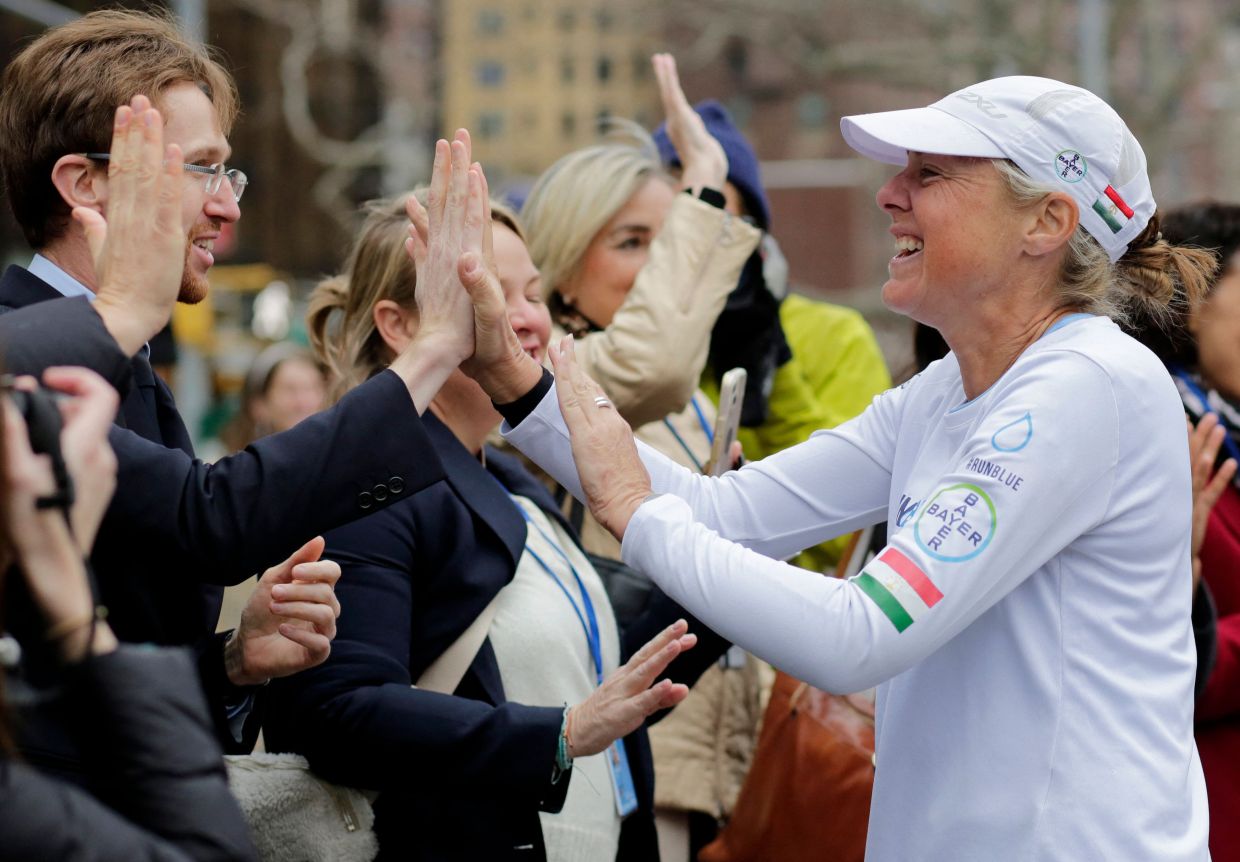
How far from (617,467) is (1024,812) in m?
0.86

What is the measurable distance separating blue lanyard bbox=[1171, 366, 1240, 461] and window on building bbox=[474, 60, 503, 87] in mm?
71879

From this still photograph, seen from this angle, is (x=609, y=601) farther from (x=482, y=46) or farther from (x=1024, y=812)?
(x=482, y=46)

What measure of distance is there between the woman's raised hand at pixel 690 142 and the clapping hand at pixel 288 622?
1953 mm

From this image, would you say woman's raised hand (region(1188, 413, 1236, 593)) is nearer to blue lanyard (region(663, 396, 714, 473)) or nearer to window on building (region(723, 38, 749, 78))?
blue lanyard (region(663, 396, 714, 473))

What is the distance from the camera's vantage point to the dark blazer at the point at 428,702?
295 centimetres

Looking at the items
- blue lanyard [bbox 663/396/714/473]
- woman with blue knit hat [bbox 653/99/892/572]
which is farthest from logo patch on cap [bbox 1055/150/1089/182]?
woman with blue knit hat [bbox 653/99/892/572]

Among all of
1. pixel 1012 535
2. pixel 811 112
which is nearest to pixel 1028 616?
pixel 1012 535

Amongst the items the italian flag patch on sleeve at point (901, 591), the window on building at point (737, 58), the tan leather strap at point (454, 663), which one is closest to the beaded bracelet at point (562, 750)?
the tan leather strap at point (454, 663)

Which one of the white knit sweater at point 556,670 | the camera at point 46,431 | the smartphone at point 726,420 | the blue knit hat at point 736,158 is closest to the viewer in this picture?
the camera at point 46,431

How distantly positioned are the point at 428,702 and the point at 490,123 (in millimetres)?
74950

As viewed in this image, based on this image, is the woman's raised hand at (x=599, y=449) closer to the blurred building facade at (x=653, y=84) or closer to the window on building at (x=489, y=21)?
the blurred building facade at (x=653, y=84)

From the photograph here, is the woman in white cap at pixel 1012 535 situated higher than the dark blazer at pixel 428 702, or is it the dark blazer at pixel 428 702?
the woman in white cap at pixel 1012 535

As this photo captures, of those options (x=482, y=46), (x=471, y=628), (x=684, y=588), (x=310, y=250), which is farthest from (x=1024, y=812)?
(x=482, y=46)

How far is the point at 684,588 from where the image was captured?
2.54 meters
